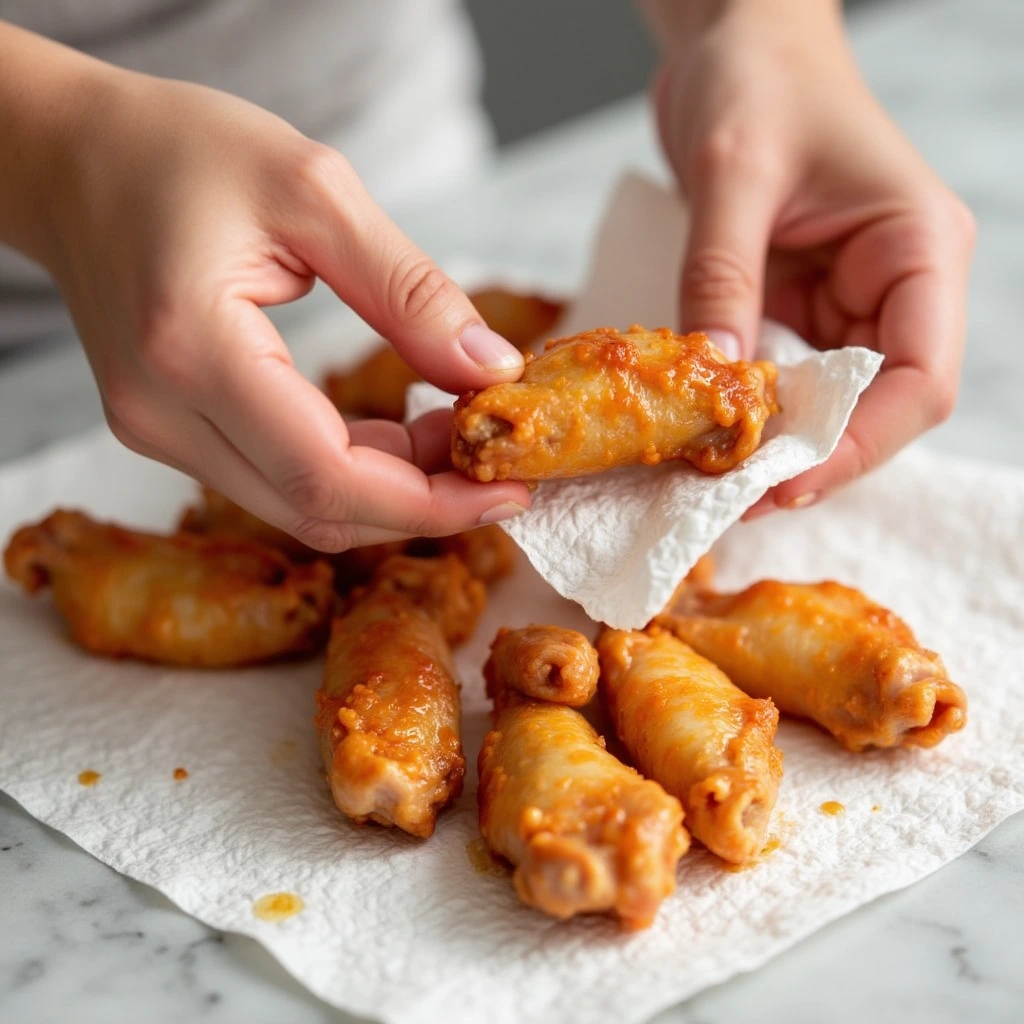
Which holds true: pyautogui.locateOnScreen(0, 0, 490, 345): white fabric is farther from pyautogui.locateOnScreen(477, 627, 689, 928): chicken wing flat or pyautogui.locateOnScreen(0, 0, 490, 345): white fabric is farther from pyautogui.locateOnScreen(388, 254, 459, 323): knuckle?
pyautogui.locateOnScreen(477, 627, 689, 928): chicken wing flat

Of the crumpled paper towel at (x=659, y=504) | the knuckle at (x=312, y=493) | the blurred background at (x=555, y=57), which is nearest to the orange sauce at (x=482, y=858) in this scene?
the crumpled paper towel at (x=659, y=504)

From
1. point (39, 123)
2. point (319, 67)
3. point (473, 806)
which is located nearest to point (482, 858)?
point (473, 806)

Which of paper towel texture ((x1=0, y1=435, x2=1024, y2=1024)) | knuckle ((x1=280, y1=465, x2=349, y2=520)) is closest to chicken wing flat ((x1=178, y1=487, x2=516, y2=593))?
paper towel texture ((x1=0, y1=435, x2=1024, y2=1024))

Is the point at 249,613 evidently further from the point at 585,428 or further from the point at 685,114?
the point at 685,114

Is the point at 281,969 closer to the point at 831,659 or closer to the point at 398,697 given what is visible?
the point at 398,697

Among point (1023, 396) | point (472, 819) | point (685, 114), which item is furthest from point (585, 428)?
point (1023, 396)
